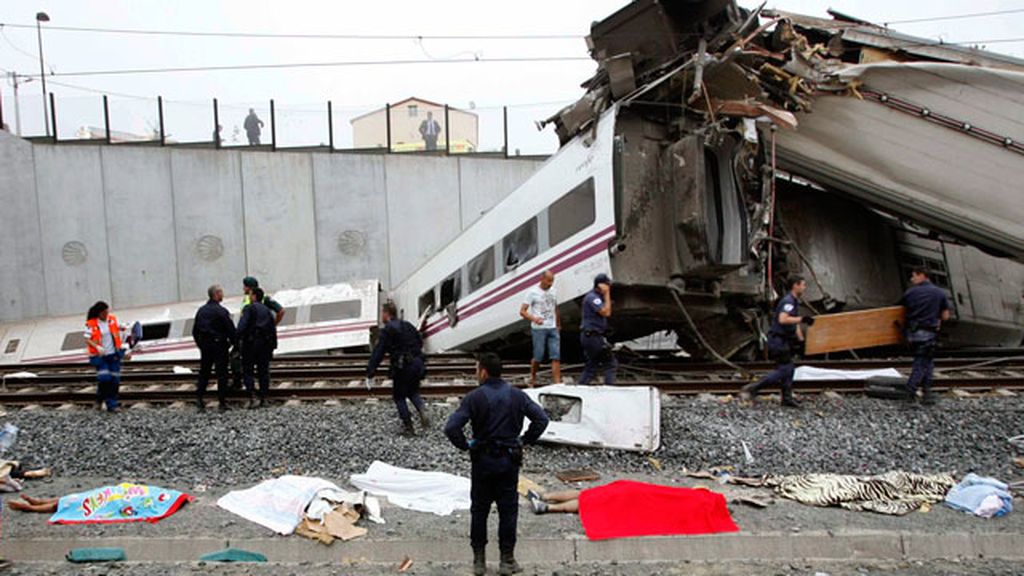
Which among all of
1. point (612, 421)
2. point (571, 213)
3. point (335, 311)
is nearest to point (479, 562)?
point (612, 421)

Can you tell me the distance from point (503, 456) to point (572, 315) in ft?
18.1

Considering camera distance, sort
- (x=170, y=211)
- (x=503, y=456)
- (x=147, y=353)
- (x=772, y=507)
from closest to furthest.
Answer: (x=503, y=456), (x=772, y=507), (x=147, y=353), (x=170, y=211)

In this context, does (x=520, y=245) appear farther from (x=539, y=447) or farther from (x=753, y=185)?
(x=539, y=447)

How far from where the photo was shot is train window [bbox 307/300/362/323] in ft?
56.6

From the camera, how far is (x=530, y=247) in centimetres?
978

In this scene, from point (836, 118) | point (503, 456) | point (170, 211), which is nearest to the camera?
point (503, 456)

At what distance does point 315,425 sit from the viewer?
22.5 ft

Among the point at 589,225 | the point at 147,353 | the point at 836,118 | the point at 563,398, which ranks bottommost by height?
the point at 147,353

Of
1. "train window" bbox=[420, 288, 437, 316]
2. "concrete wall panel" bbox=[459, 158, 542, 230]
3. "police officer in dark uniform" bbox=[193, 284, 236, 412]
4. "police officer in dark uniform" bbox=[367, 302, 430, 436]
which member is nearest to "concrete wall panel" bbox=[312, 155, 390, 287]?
"concrete wall panel" bbox=[459, 158, 542, 230]

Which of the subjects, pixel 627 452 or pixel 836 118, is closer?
pixel 627 452

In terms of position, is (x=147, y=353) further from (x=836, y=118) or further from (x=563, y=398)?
(x=836, y=118)

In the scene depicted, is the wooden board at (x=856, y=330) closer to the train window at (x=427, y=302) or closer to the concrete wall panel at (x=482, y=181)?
the train window at (x=427, y=302)

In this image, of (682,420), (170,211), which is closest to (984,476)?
(682,420)

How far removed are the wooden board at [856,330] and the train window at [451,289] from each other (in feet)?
20.8
